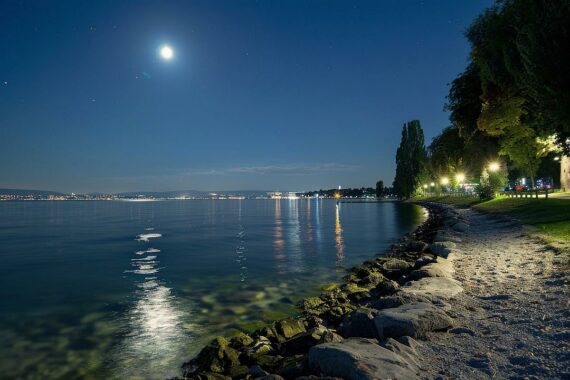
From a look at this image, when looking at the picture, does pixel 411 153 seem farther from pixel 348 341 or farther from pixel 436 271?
pixel 348 341

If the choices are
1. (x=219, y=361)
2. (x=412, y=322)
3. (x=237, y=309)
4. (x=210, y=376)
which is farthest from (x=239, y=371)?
(x=237, y=309)

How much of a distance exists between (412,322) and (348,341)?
1416 mm

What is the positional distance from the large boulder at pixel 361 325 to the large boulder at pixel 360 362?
5.03 ft

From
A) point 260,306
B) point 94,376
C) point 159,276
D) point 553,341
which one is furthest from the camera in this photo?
point 159,276

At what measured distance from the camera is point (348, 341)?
7.09m

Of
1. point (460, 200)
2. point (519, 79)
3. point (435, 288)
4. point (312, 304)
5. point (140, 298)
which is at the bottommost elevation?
point (140, 298)

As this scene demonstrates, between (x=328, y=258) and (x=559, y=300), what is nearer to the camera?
(x=559, y=300)

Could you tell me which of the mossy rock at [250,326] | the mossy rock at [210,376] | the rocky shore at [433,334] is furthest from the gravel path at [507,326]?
the mossy rock at [250,326]

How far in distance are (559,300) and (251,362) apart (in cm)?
701

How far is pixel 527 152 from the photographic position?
3809 cm

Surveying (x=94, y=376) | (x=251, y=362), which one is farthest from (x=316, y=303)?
(x=94, y=376)

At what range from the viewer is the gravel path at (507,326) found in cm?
581

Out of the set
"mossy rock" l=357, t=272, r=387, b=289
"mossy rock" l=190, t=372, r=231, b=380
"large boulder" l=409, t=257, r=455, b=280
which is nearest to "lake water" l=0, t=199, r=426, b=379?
"mossy rock" l=190, t=372, r=231, b=380

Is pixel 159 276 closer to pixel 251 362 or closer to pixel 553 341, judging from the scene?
pixel 251 362
